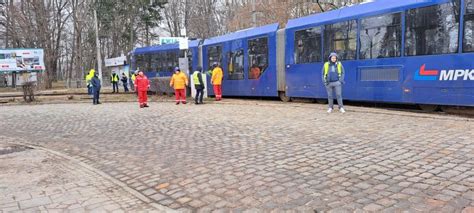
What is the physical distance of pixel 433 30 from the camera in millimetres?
10461

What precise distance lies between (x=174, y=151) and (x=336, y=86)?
606 cm

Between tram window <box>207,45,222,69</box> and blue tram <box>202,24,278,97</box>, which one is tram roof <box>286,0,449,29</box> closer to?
blue tram <box>202,24,278,97</box>

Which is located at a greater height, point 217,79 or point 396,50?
point 396,50

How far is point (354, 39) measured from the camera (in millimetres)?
12641

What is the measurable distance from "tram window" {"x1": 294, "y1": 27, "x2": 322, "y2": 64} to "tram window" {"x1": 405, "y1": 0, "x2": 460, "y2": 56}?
134 inches

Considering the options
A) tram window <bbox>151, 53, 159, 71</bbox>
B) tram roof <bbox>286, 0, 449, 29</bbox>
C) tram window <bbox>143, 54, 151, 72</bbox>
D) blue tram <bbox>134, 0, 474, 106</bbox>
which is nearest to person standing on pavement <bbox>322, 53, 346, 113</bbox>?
blue tram <bbox>134, 0, 474, 106</bbox>

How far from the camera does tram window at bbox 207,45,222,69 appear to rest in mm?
19938

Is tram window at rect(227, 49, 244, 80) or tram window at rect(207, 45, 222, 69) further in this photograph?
tram window at rect(207, 45, 222, 69)

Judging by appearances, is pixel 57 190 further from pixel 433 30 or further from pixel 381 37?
pixel 381 37

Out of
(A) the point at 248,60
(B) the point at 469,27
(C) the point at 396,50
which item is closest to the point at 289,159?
(B) the point at 469,27

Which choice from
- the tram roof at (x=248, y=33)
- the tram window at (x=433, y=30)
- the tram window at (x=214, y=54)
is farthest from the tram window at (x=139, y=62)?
the tram window at (x=433, y=30)

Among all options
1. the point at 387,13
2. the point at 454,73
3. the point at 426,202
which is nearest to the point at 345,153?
the point at 426,202

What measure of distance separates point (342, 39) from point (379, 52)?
1.50m

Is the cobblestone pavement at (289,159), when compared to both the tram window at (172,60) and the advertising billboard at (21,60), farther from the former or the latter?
the advertising billboard at (21,60)
